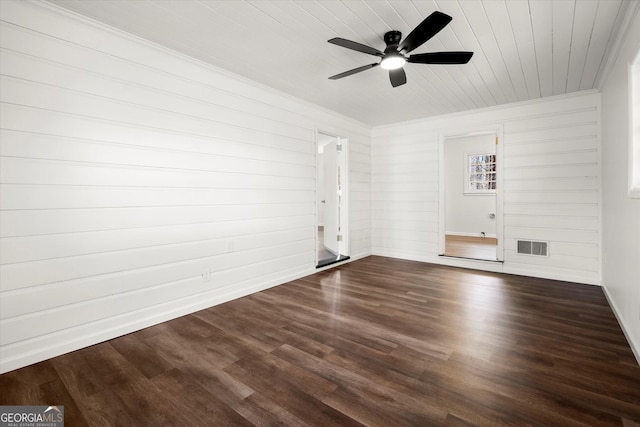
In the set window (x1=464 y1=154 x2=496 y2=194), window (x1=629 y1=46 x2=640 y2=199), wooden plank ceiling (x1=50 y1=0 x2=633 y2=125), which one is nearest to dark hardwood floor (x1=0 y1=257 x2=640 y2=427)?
window (x1=629 y1=46 x2=640 y2=199)

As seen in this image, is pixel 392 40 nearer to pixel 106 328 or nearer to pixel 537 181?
pixel 537 181

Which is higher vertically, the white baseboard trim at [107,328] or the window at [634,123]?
the window at [634,123]

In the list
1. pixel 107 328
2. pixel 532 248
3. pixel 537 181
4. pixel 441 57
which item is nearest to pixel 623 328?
pixel 532 248

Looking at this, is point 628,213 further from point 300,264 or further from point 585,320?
point 300,264

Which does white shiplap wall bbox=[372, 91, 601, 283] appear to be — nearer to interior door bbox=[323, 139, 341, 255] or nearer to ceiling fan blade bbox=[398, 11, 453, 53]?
interior door bbox=[323, 139, 341, 255]

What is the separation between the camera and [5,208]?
2.07m

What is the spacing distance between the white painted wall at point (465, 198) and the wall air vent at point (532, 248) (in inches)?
136

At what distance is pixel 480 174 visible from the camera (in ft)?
26.3

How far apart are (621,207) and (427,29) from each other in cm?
252

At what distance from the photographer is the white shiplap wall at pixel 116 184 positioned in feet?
7.00

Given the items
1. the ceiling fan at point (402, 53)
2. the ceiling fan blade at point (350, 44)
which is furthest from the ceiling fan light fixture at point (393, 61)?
the ceiling fan blade at point (350, 44)

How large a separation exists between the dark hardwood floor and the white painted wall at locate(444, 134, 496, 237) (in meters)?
4.75

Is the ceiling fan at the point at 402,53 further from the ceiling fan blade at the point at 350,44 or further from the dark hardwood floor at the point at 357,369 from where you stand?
the dark hardwood floor at the point at 357,369

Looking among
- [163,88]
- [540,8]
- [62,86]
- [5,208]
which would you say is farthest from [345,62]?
[5,208]
